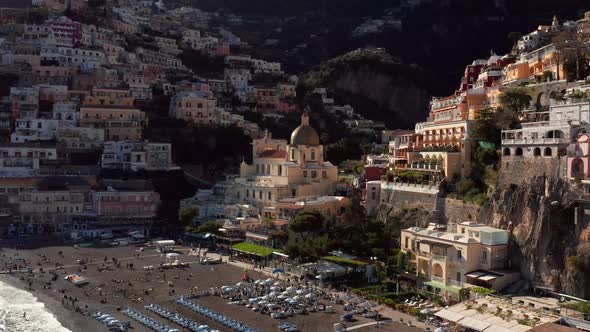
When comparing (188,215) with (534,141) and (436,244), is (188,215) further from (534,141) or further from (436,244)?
(534,141)

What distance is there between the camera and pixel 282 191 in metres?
63.0

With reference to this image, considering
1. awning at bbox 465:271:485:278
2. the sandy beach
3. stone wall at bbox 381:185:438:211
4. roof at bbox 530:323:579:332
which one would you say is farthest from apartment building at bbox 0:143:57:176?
roof at bbox 530:323:579:332

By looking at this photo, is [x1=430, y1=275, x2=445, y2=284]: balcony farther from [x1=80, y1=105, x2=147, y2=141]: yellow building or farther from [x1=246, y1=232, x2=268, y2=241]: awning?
[x1=80, y1=105, x2=147, y2=141]: yellow building

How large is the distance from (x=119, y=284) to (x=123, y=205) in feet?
73.5

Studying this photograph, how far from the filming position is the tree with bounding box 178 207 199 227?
65.6 meters

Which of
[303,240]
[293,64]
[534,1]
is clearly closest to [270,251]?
[303,240]

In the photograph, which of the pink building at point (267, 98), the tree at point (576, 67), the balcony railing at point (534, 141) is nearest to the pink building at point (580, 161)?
the balcony railing at point (534, 141)

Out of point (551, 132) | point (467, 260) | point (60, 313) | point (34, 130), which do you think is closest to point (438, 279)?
point (467, 260)

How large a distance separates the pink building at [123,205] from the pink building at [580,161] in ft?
147

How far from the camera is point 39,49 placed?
9019 centimetres

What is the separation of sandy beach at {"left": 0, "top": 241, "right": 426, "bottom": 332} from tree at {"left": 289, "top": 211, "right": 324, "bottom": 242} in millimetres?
5800

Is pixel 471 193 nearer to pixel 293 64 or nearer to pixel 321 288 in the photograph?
pixel 321 288

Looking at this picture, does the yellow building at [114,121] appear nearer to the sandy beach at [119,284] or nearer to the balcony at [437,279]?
the sandy beach at [119,284]

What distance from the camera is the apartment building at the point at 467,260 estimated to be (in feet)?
134
